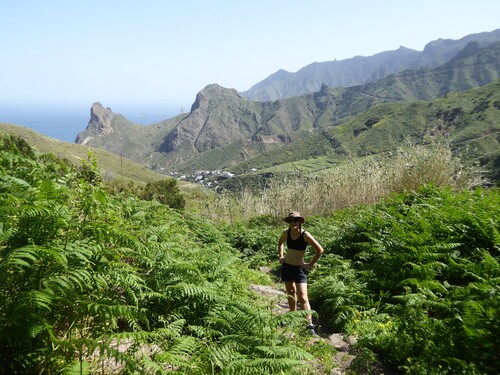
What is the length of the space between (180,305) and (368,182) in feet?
43.0

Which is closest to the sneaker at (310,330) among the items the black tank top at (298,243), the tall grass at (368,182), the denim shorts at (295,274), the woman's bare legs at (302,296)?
the woman's bare legs at (302,296)

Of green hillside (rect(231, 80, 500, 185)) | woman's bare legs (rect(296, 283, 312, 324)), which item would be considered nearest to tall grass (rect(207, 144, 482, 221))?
woman's bare legs (rect(296, 283, 312, 324))

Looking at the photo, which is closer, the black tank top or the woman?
the woman

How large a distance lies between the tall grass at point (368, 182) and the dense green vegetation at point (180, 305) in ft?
23.1

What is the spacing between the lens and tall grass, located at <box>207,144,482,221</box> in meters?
13.0

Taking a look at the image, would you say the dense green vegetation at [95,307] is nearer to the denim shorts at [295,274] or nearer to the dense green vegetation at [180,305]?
the dense green vegetation at [180,305]

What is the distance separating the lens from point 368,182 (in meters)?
15.6

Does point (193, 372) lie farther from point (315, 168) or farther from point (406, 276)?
point (315, 168)

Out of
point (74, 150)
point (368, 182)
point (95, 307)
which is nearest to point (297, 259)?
point (95, 307)

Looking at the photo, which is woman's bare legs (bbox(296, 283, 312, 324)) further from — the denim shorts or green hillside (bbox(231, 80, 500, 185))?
green hillside (bbox(231, 80, 500, 185))

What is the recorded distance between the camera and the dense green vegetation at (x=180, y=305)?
2.73m

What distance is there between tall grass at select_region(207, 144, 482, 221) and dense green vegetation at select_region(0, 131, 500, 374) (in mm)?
7030

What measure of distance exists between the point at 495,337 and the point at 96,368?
3711mm

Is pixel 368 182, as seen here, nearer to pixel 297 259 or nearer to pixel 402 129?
pixel 297 259
